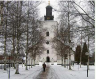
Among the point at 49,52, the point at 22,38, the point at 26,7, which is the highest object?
the point at 26,7

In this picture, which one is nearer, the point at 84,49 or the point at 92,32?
the point at 92,32

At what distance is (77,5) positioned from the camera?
1506 cm

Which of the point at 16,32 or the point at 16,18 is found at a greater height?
the point at 16,18

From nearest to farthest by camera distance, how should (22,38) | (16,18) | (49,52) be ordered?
(16,18) < (22,38) < (49,52)

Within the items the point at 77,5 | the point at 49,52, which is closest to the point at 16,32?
the point at 77,5

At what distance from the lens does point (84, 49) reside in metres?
62.9

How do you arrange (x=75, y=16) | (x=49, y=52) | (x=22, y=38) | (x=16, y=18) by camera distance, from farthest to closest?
(x=49, y=52) < (x=22, y=38) < (x=16, y=18) < (x=75, y=16)

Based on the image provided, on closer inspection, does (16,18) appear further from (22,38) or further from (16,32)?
(22,38)

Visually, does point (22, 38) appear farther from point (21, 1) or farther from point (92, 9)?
point (92, 9)

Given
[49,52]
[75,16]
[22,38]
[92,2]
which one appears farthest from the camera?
[49,52]

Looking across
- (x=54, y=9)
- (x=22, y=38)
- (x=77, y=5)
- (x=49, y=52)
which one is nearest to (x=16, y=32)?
(x=22, y=38)

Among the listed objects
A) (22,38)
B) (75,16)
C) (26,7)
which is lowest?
(22,38)

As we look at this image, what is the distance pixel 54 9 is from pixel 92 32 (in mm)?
3651

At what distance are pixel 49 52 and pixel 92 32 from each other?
6477 centimetres
